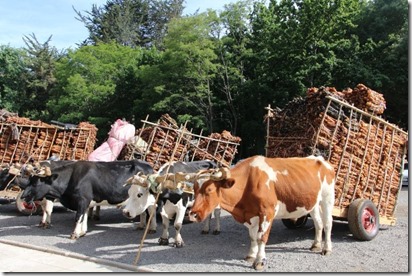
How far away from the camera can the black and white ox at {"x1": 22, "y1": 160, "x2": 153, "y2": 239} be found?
9617 mm

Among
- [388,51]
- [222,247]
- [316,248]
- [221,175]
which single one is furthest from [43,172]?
[388,51]

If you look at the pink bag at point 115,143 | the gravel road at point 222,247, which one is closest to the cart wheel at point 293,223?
the gravel road at point 222,247

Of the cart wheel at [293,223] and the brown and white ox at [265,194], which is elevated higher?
the brown and white ox at [265,194]

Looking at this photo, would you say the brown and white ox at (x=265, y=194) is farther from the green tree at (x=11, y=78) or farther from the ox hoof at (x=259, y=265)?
the green tree at (x=11, y=78)

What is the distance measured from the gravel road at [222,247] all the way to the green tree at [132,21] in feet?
120

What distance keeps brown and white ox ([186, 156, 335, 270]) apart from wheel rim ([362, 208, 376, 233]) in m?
1.21

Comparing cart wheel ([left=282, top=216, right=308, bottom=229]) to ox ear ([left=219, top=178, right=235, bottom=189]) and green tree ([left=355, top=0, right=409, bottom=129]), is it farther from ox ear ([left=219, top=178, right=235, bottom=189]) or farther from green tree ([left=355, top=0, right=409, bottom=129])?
green tree ([left=355, top=0, right=409, bottom=129])

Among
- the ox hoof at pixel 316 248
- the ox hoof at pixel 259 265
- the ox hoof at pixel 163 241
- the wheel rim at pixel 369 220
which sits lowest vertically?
the ox hoof at pixel 163 241

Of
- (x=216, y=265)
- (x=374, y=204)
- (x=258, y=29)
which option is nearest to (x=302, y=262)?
(x=216, y=265)

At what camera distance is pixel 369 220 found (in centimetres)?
870

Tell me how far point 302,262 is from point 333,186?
1540 millimetres

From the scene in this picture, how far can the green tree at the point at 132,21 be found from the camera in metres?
45.6

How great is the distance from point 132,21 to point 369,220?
4325 centimetres

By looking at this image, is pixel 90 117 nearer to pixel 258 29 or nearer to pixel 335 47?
pixel 258 29
